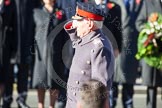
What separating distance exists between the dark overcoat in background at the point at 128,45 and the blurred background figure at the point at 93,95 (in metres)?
4.36

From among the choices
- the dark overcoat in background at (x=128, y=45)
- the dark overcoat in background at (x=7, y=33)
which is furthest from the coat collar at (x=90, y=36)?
the dark overcoat in background at (x=7, y=33)

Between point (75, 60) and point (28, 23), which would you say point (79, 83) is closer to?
point (75, 60)

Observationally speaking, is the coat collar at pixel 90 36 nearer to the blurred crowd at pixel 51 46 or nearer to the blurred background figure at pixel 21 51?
the blurred crowd at pixel 51 46

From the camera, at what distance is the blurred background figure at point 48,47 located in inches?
378

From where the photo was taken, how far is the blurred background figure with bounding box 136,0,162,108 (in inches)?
388

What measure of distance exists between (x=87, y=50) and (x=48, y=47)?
159 inches

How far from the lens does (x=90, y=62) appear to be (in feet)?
18.5

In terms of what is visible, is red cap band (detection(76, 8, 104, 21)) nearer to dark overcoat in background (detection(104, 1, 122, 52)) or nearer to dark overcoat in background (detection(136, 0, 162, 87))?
dark overcoat in background (detection(104, 1, 122, 52))

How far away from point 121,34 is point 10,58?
1.70 m

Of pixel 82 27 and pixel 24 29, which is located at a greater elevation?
A: pixel 82 27

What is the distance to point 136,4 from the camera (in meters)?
9.93

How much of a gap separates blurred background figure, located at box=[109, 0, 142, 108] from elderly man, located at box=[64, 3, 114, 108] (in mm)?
3960

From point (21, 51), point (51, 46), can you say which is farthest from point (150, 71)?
point (21, 51)

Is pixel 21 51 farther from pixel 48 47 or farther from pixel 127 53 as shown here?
pixel 127 53
